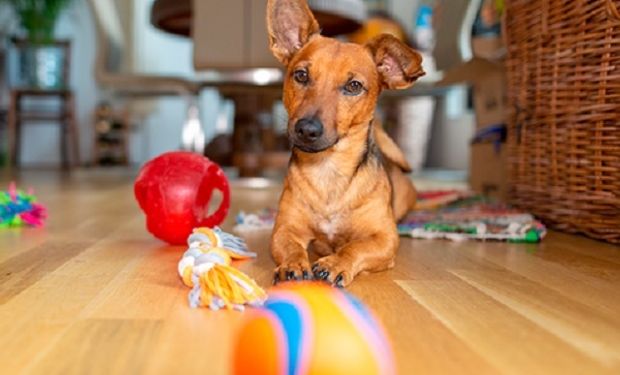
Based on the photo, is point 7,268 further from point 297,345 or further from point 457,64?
point 457,64

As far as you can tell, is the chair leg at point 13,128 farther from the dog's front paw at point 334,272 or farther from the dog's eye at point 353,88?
the dog's front paw at point 334,272

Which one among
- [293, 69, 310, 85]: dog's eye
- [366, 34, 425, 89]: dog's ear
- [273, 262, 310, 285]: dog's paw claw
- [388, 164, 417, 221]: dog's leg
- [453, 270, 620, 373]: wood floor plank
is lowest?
[453, 270, 620, 373]: wood floor plank

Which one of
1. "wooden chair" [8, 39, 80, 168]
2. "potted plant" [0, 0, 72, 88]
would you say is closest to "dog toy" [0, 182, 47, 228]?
"wooden chair" [8, 39, 80, 168]

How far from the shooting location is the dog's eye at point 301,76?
1.47m

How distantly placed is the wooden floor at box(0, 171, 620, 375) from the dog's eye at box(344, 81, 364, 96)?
41cm

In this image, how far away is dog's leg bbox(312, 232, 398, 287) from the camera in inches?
48.9

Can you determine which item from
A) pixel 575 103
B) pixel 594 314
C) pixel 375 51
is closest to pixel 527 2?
pixel 575 103

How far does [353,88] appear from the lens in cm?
148

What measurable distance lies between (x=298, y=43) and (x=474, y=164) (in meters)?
1.83

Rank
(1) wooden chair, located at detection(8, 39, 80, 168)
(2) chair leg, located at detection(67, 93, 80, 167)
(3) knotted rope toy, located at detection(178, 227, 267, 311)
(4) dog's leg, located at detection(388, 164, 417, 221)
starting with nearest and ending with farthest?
(3) knotted rope toy, located at detection(178, 227, 267, 311) → (4) dog's leg, located at detection(388, 164, 417, 221) → (1) wooden chair, located at detection(8, 39, 80, 168) → (2) chair leg, located at detection(67, 93, 80, 167)

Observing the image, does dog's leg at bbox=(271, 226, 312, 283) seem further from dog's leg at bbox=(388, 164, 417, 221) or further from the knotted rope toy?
dog's leg at bbox=(388, 164, 417, 221)

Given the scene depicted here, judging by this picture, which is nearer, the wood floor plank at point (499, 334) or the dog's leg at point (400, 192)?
the wood floor plank at point (499, 334)

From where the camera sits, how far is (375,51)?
61.6 inches

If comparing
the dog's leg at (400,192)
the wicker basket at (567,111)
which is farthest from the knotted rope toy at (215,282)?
the wicker basket at (567,111)
